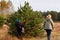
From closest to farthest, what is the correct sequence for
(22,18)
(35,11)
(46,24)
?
(46,24) → (22,18) → (35,11)

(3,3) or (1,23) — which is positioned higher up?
(3,3)

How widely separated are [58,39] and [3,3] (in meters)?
33.5

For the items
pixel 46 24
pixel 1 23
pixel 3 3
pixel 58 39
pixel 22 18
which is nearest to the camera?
pixel 46 24

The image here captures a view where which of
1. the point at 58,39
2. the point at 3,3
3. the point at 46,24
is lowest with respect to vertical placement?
the point at 58,39

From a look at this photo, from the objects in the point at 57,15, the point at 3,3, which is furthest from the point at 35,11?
the point at 57,15

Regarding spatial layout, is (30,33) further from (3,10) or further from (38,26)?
(3,10)

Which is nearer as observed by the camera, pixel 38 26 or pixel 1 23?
pixel 38 26

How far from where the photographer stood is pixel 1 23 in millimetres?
29656

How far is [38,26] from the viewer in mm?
18891

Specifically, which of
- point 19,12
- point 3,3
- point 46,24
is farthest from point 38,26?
point 3,3

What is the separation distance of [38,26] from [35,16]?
860 millimetres

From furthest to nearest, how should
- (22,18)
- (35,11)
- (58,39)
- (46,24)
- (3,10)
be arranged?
(3,10)
(35,11)
(22,18)
(58,39)
(46,24)

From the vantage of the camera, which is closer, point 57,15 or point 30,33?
point 30,33

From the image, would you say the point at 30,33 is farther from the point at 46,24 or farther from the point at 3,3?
the point at 3,3
